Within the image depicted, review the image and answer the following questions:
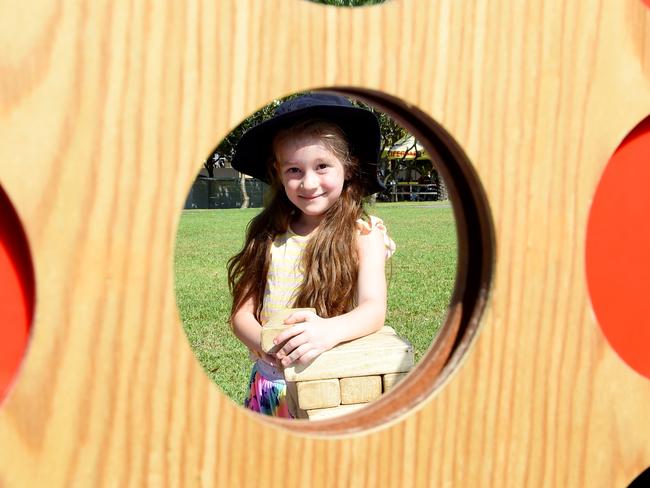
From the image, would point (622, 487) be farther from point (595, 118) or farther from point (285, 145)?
point (285, 145)

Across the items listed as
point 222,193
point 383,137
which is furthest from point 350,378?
point 222,193

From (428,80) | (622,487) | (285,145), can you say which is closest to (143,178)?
(428,80)

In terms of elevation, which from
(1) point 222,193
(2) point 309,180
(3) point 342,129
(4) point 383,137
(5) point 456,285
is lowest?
(5) point 456,285

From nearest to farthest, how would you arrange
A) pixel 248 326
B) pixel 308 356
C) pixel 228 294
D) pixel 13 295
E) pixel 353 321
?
1. pixel 13 295
2. pixel 308 356
3. pixel 353 321
4. pixel 248 326
5. pixel 228 294

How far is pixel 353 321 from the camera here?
177 centimetres

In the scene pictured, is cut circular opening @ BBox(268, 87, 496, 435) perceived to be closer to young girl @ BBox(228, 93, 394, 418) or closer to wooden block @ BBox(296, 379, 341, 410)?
wooden block @ BBox(296, 379, 341, 410)

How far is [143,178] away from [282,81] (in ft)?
0.50

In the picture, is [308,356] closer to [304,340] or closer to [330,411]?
[304,340]

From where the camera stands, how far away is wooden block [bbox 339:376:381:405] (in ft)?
4.70

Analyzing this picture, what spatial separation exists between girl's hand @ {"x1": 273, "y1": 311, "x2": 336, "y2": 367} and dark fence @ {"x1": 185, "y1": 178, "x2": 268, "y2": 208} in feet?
72.7

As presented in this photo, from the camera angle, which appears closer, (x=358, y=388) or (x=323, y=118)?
(x=358, y=388)

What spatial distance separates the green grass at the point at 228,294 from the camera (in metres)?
3.30

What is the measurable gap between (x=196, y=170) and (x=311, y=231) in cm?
141

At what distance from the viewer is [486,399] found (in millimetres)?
787
